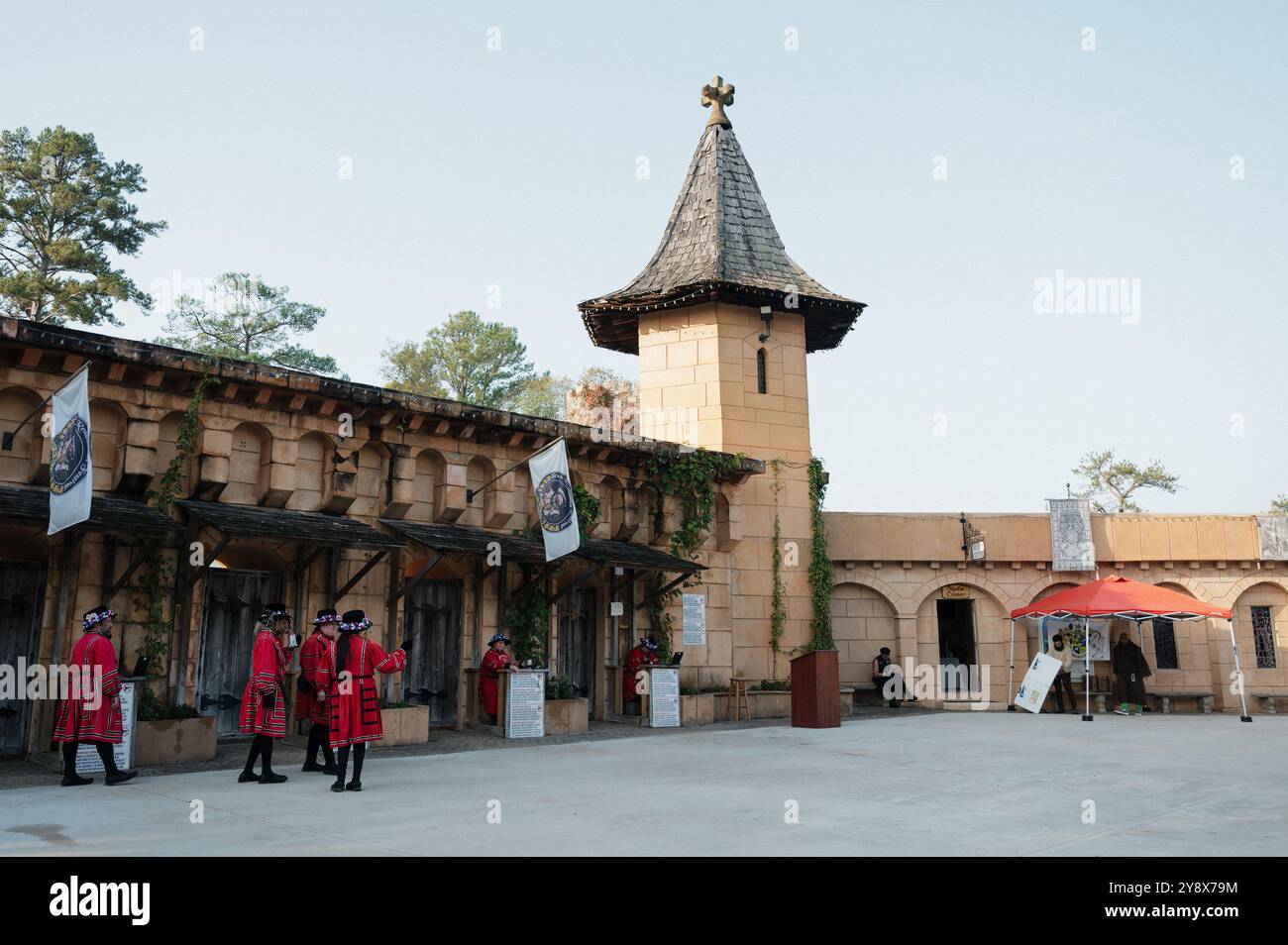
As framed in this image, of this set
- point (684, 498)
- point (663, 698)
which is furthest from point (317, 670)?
point (684, 498)

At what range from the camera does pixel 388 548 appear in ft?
46.1

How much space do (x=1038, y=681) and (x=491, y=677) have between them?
40.9 ft

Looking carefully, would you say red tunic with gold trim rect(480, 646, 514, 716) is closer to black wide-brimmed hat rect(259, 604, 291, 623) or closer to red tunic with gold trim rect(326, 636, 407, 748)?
black wide-brimmed hat rect(259, 604, 291, 623)

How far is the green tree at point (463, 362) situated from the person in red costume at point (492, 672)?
30366mm

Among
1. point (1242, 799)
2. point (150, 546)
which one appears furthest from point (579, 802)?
point (150, 546)

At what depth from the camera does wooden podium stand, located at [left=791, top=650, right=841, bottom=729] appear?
1700 cm

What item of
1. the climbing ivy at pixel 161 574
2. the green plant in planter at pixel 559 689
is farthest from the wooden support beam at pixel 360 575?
the green plant in planter at pixel 559 689

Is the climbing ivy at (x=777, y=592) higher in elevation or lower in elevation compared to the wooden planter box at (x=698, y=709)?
higher

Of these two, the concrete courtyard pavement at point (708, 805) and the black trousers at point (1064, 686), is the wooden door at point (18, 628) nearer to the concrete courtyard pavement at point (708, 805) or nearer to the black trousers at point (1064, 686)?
the concrete courtyard pavement at point (708, 805)

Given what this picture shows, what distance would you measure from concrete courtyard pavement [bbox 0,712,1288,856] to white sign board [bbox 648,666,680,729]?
3.22 meters

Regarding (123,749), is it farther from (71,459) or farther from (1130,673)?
(1130,673)

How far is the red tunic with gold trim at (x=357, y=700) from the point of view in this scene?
30.6ft

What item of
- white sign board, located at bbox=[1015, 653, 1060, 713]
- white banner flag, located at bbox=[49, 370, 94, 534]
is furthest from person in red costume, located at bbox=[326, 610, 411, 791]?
white sign board, located at bbox=[1015, 653, 1060, 713]

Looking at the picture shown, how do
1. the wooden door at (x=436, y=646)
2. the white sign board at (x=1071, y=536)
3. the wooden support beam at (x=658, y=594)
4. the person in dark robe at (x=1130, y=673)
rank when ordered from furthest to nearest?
the white sign board at (x=1071, y=536) < the person in dark robe at (x=1130, y=673) < the wooden support beam at (x=658, y=594) < the wooden door at (x=436, y=646)
